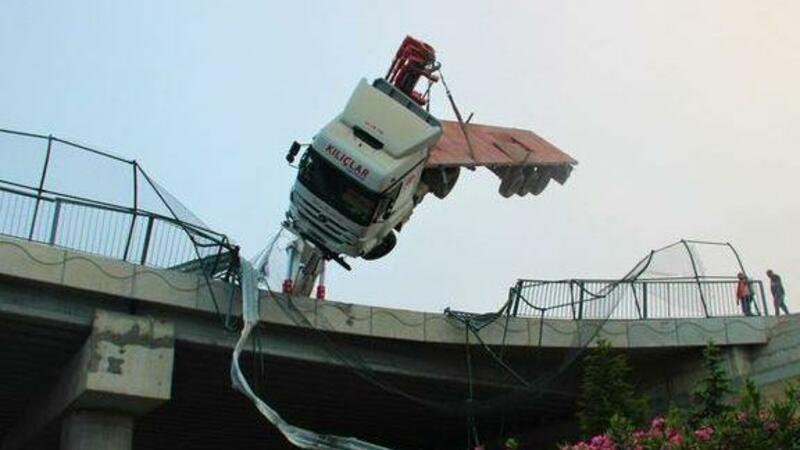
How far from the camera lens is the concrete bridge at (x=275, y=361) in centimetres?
1526

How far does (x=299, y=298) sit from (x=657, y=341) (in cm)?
726

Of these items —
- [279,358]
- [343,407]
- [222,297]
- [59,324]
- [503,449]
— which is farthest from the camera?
[503,449]

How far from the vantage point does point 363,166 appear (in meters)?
16.1

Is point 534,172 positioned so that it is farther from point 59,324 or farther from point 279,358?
point 59,324

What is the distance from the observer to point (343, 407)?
2097cm

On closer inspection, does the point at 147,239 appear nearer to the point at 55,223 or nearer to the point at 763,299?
the point at 55,223

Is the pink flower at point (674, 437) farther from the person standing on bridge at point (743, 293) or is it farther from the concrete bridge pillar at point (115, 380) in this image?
the person standing on bridge at point (743, 293)

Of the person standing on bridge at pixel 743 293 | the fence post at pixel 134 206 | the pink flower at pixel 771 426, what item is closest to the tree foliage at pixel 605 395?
the person standing on bridge at pixel 743 293

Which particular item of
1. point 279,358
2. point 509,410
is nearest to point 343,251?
point 279,358

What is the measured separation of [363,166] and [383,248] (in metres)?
2.88

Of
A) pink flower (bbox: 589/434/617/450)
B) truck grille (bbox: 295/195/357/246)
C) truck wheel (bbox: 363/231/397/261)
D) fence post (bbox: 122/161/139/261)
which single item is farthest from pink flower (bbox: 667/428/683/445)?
fence post (bbox: 122/161/139/261)

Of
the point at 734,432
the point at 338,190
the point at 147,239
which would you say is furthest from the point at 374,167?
the point at 734,432

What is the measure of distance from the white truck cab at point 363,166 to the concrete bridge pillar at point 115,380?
313cm

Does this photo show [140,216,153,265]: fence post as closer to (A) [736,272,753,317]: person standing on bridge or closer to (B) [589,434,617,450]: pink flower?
(B) [589,434,617,450]: pink flower
